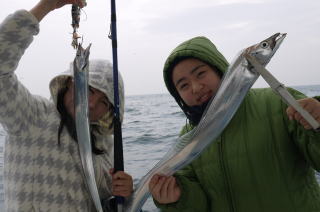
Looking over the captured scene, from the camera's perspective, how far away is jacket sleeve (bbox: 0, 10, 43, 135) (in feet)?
5.93

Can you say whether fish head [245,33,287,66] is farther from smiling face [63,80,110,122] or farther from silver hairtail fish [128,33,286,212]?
smiling face [63,80,110,122]

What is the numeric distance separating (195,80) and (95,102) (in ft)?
2.63

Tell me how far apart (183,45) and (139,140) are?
915 cm

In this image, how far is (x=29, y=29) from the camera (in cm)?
186

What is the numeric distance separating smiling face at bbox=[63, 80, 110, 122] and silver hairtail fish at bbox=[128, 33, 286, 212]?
2.68ft

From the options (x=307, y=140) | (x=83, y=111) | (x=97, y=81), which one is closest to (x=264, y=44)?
(x=307, y=140)

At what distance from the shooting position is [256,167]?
6.61 ft

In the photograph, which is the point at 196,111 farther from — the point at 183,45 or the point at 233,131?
the point at 183,45

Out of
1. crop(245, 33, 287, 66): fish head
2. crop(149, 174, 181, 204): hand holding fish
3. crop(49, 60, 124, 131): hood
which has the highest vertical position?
crop(245, 33, 287, 66): fish head

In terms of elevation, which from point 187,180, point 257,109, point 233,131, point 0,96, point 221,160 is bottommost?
point 187,180

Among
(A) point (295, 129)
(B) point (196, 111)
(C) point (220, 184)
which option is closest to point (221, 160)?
(C) point (220, 184)

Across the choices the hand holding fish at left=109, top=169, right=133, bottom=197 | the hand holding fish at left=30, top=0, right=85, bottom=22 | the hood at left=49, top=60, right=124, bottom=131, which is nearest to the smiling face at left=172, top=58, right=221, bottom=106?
the hood at left=49, top=60, right=124, bottom=131

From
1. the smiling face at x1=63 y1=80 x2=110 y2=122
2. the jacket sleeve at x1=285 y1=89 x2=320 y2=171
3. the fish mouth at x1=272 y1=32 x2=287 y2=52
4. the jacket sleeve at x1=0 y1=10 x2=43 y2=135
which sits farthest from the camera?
the smiling face at x1=63 y1=80 x2=110 y2=122

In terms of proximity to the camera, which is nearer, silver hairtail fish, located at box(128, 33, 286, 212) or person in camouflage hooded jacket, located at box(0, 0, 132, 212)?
silver hairtail fish, located at box(128, 33, 286, 212)
